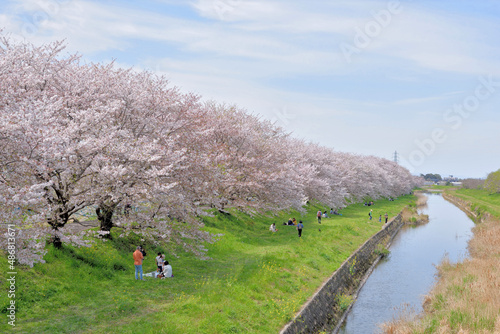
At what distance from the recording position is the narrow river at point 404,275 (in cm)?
2072

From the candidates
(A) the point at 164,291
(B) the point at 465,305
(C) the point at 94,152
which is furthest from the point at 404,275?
(C) the point at 94,152

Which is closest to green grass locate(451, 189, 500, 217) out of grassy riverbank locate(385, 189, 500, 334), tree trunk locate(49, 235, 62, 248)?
grassy riverbank locate(385, 189, 500, 334)

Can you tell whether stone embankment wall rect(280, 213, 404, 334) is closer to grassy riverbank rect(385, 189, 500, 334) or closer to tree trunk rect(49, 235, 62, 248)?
grassy riverbank rect(385, 189, 500, 334)

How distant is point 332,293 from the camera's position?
20.8 meters

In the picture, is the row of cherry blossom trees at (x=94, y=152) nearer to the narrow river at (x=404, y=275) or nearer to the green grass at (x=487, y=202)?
the narrow river at (x=404, y=275)

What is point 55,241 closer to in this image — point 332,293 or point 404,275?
point 332,293

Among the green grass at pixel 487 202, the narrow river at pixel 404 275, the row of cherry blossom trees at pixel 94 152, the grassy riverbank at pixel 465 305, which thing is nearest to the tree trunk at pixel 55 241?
the row of cherry blossom trees at pixel 94 152

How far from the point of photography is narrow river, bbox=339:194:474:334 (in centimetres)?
2072

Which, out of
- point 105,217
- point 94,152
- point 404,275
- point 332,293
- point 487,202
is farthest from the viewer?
point 487,202

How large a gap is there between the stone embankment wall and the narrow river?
0.83 m

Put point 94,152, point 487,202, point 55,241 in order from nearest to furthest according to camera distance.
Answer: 1. point 94,152
2. point 55,241
3. point 487,202

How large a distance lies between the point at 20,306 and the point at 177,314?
5272 millimetres

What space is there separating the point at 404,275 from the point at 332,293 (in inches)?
442

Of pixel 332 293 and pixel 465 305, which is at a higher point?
pixel 465 305
